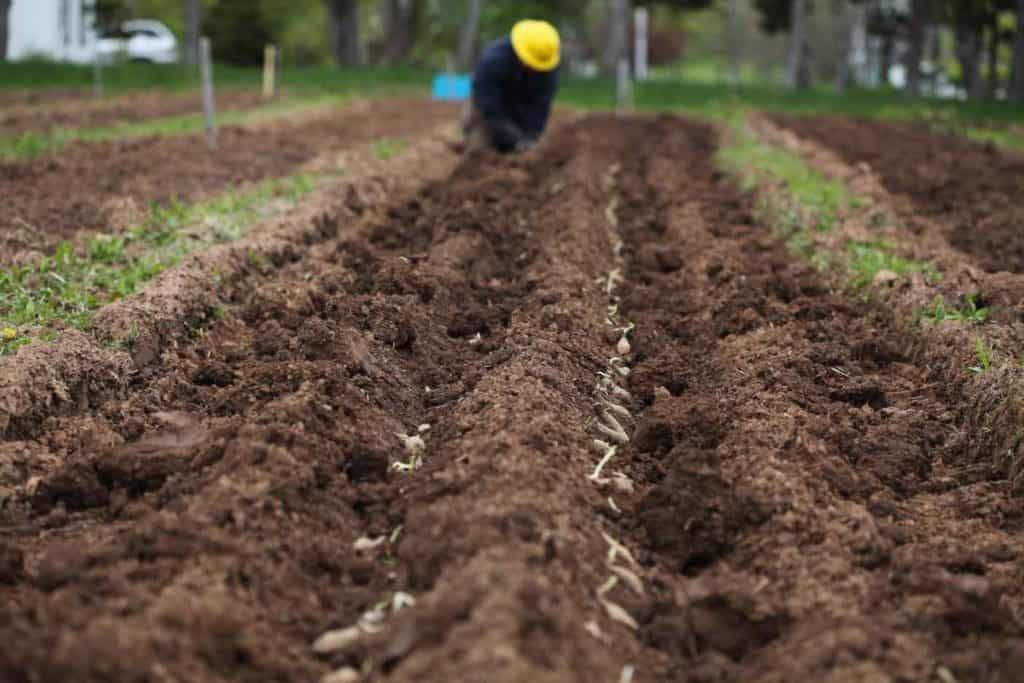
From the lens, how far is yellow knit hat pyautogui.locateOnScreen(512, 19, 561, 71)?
10.9 m

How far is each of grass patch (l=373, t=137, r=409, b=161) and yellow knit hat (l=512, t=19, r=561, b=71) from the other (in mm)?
2131

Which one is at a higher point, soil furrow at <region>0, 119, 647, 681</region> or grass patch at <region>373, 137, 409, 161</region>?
grass patch at <region>373, 137, 409, 161</region>

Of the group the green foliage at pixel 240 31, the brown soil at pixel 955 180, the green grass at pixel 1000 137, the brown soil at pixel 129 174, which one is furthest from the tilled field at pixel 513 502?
the green foliage at pixel 240 31

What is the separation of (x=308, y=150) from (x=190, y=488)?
32.7 feet

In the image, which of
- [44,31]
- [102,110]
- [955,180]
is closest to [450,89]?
[102,110]

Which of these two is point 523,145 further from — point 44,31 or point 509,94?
point 44,31

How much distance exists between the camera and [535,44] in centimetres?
1087

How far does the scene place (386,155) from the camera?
1238cm

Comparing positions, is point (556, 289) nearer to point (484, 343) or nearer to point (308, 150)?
point (484, 343)

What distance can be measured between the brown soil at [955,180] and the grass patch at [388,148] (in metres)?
5.42

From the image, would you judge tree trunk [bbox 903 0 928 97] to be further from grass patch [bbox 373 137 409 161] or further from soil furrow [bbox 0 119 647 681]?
soil furrow [bbox 0 119 647 681]

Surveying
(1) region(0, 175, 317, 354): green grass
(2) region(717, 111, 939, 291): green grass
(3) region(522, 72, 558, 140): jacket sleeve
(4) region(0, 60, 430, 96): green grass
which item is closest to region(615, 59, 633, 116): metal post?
(2) region(717, 111, 939, 291): green grass

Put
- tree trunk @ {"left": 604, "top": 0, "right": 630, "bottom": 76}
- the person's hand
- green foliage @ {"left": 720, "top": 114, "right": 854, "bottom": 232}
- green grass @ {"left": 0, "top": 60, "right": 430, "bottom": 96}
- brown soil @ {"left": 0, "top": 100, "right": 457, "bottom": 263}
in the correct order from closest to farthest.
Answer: brown soil @ {"left": 0, "top": 100, "right": 457, "bottom": 263} → green foliage @ {"left": 720, "top": 114, "right": 854, "bottom": 232} → the person's hand → green grass @ {"left": 0, "top": 60, "right": 430, "bottom": 96} → tree trunk @ {"left": 604, "top": 0, "right": 630, "bottom": 76}

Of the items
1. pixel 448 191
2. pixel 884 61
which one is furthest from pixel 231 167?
pixel 884 61
